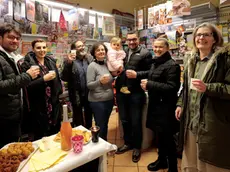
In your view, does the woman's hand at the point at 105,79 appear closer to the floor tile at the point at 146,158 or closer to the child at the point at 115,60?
the child at the point at 115,60

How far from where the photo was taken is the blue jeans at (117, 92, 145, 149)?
2037 mm

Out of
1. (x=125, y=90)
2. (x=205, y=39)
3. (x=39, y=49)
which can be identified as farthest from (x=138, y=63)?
(x=39, y=49)

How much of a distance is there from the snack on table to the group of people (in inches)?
17.4

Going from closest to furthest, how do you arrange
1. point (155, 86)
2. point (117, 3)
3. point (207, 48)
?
point (207, 48)
point (155, 86)
point (117, 3)

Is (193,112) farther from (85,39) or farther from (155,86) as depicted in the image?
(85,39)

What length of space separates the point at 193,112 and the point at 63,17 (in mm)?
2363

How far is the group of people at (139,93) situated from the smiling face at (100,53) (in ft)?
0.04

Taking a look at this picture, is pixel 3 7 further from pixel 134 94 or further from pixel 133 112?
pixel 133 112

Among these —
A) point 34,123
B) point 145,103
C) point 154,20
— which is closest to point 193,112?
point 145,103

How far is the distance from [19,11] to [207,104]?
236 centimetres

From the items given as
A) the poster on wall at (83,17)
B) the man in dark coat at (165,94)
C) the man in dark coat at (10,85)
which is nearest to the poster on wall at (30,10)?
the poster on wall at (83,17)

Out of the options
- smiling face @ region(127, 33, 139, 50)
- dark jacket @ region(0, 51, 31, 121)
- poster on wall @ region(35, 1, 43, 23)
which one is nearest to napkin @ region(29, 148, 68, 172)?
dark jacket @ region(0, 51, 31, 121)

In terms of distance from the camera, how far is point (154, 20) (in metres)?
2.80

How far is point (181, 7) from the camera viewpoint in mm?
2262
